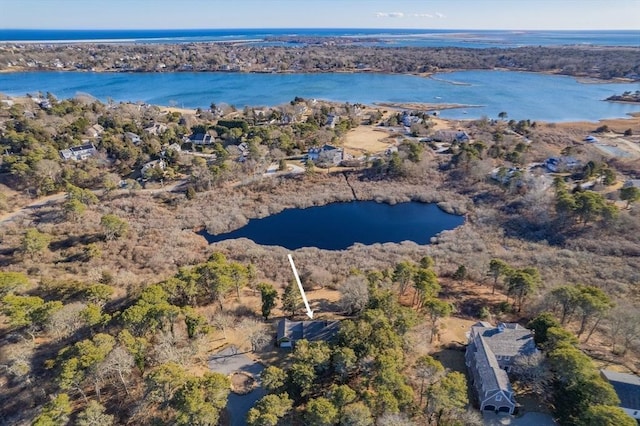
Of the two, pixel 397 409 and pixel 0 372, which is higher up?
pixel 397 409

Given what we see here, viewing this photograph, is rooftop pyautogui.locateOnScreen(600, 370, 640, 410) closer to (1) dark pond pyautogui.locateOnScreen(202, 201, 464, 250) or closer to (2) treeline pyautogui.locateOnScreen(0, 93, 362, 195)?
(1) dark pond pyautogui.locateOnScreen(202, 201, 464, 250)

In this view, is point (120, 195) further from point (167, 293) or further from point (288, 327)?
point (288, 327)

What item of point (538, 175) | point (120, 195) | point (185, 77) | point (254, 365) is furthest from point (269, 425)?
point (185, 77)

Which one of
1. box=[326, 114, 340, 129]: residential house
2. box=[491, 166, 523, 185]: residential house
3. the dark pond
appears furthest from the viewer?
box=[326, 114, 340, 129]: residential house

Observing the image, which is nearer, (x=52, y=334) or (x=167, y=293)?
(x=52, y=334)

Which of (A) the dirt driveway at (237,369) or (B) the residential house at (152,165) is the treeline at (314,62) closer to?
(B) the residential house at (152,165)

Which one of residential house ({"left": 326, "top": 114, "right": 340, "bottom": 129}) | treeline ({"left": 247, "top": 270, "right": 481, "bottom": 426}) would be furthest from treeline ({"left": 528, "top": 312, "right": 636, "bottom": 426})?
residential house ({"left": 326, "top": 114, "right": 340, "bottom": 129})

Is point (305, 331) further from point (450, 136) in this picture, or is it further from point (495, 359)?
point (450, 136)
